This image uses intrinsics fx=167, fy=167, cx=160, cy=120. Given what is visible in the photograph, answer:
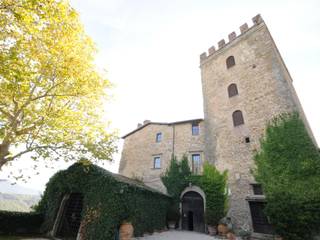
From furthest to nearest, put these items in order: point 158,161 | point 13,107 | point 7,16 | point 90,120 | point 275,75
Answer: point 158,161
point 275,75
point 90,120
point 13,107
point 7,16

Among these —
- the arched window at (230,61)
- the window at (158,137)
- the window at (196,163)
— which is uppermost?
the arched window at (230,61)

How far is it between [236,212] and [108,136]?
10.5 meters

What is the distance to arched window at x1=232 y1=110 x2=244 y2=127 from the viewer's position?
47.2 ft

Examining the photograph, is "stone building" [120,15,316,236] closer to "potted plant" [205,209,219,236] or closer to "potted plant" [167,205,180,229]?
"potted plant" [205,209,219,236]

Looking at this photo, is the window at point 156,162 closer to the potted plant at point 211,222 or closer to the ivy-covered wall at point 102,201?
the ivy-covered wall at point 102,201

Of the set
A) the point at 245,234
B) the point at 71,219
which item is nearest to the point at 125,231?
the point at 71,219

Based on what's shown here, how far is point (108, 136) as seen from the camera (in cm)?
1038

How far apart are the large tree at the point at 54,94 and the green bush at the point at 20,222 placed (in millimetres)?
3790

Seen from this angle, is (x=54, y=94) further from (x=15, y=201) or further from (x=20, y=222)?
(x=15, y=201)

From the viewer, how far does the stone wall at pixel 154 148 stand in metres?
17.0

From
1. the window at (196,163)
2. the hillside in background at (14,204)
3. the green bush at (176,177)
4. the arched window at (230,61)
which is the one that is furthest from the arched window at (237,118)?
the hillside in background at (14,204)

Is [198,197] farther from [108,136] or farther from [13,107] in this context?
[13,107]

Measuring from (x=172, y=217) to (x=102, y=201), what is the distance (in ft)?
24.9

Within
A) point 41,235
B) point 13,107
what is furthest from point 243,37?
point 41,235
